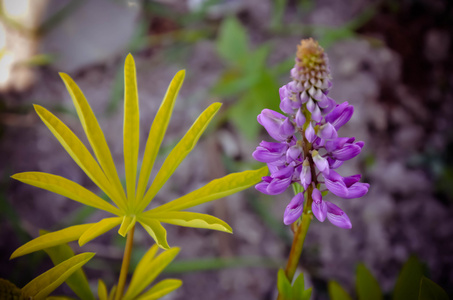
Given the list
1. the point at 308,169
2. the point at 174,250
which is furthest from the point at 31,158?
the point at 308,169

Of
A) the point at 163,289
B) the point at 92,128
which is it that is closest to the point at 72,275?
the point at 163,289

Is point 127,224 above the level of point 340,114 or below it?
below

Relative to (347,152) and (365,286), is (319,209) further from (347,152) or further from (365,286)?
(365,286)

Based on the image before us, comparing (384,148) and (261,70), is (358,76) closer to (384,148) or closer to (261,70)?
(384,148)

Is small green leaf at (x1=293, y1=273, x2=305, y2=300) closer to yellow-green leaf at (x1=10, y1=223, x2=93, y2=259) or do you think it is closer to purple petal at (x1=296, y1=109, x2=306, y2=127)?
purple petal at (x1=296, y1=109, x2=306, y2=127)

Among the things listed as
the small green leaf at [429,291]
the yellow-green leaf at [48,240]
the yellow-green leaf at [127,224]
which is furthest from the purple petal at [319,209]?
the yellow-green leaf at [48,240]

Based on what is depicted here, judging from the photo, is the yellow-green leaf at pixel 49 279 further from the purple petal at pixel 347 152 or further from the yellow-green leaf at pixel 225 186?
the purple petal at pixel 347 152

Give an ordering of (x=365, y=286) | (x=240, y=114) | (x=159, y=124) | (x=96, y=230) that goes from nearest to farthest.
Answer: (x=96, y=230), (x=159, y=124), (x=365, y=286), (x=240, y=114)
